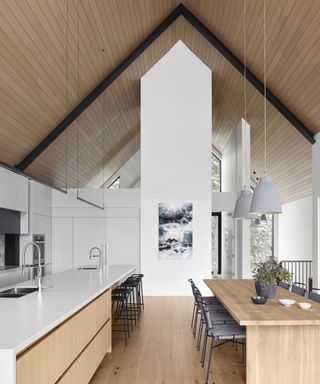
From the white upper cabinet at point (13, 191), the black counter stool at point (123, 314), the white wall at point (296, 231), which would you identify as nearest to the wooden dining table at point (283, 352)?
the black counter stool at point (123, 314)

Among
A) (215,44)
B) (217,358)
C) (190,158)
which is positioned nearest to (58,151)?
(190,158)

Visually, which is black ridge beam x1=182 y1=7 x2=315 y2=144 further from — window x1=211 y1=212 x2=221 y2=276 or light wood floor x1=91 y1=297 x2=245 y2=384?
window x1=211 y1=212 x2=221 y2=276

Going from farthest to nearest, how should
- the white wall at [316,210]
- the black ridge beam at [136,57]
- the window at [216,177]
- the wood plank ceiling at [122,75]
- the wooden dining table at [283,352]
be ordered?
the window at [216,177] → the black ridge beam at [136,57] → the white wall at [316,210] → the wood plank ceiling at [122,75] → the wooden dining table at [283,352]

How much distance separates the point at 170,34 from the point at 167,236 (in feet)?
14.4

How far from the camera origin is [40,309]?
3178mm

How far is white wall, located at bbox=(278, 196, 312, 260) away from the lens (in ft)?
38.4

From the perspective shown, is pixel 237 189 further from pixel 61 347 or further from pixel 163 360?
pixel 61 347

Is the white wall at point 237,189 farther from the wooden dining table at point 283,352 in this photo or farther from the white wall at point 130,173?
the wooden dining table at point 283,352

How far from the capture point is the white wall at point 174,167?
9.89 metres

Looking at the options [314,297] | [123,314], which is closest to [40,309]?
[314,297]

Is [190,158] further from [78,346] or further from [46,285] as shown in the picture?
[78,346]

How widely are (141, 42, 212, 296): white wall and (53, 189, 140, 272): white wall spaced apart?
24.0 inches

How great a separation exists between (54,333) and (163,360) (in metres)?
2.45

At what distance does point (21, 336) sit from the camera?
2344mm
